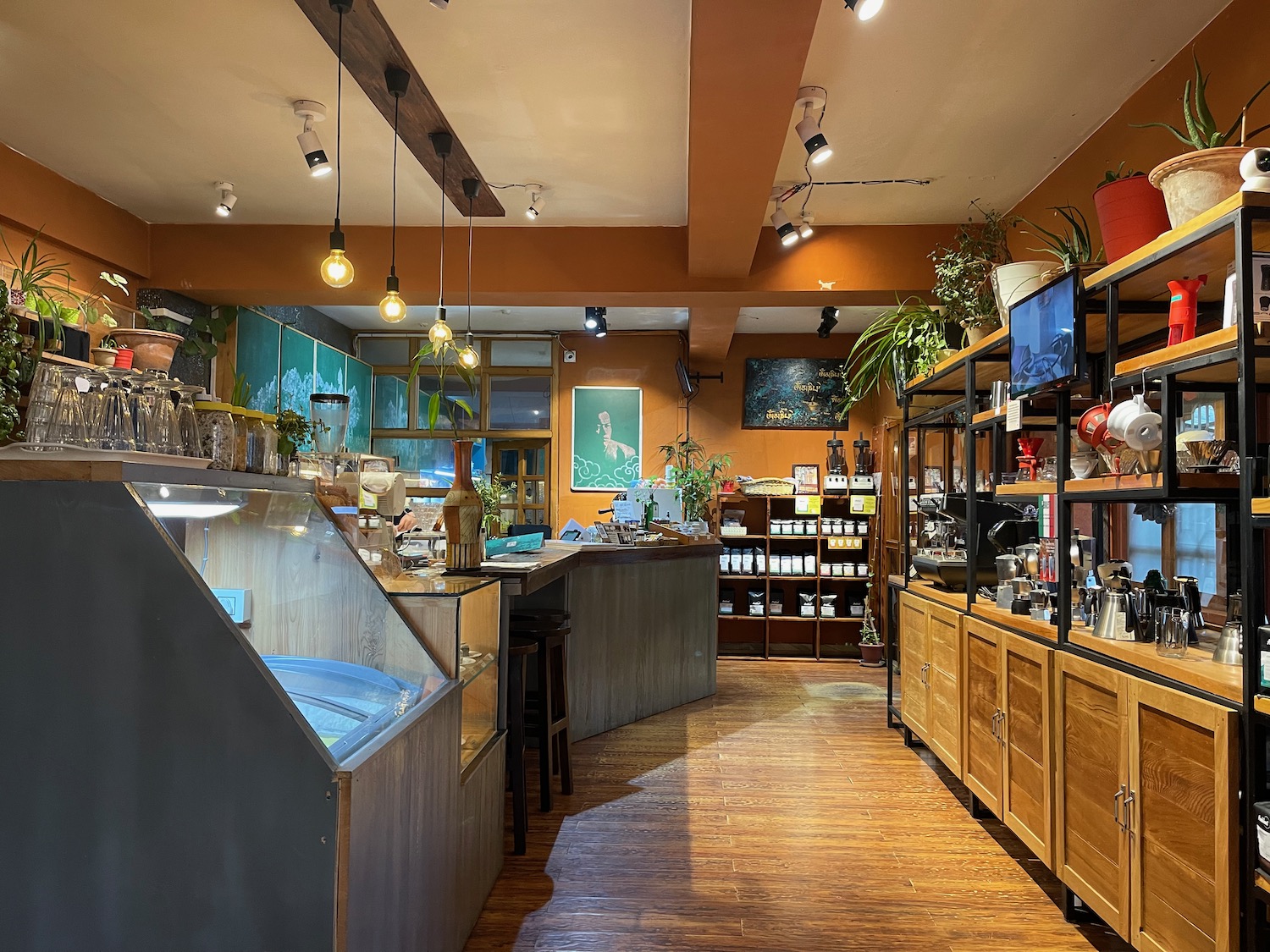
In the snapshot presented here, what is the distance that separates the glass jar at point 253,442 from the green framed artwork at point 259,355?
15.1ft

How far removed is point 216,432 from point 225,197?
3754 mm

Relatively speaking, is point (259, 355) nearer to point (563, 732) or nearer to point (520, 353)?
point (520, 353)

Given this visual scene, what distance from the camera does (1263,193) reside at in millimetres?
1925

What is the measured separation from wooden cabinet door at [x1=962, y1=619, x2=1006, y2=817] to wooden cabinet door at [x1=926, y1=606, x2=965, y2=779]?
7 centimetres

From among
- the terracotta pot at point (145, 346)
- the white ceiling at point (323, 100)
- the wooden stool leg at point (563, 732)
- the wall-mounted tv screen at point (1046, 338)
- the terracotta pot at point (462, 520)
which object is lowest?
the wooden stool leg at point (563, 732)

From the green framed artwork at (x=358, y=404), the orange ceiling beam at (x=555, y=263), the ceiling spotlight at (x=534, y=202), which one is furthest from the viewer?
the green framed artwork at (x=358, y=404)

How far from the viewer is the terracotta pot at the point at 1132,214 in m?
2.56

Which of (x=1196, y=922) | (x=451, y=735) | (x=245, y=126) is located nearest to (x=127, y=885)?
(x=451, y=735)

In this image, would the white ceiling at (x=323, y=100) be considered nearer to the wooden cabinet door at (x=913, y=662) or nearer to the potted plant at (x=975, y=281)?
the potted plant at (x=975, y=281)

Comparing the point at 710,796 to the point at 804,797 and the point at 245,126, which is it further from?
the point at 245,126

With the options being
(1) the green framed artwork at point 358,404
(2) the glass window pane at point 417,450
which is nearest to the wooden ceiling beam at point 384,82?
(1) the green framed artwork at point 358,404

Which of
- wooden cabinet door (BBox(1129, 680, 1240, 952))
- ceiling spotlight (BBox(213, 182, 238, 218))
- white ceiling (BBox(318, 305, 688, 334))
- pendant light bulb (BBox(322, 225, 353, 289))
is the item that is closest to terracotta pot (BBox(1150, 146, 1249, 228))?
wooden cabinet door (BBox(1129, 680, 1240, 952))

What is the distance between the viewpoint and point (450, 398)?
8.81 m

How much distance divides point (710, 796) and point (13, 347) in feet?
10.6
